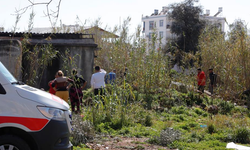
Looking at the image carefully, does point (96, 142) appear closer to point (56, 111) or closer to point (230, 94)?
point (56, 111)

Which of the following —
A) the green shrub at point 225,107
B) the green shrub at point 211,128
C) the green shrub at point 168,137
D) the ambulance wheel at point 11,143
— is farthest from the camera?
the green shrub at point 225,107

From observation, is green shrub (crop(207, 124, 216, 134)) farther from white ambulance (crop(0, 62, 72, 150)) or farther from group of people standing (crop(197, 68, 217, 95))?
group of people standing (crop(197, 68, 217, 95))

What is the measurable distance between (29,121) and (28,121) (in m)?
0.01

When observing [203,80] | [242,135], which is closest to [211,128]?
[242,135]

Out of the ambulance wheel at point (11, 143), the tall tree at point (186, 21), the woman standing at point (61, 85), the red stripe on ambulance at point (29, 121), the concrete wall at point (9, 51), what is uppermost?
the tall tree at point (186, 21)

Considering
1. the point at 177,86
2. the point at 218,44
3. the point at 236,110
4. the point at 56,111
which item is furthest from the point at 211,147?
the point at 218,44

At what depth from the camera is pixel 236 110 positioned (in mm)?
14695

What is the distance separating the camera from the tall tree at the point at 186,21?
4138cm

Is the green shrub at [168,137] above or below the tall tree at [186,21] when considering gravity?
below

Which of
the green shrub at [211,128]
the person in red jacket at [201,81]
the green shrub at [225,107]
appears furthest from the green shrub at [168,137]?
the person in red jacket at [201,81]

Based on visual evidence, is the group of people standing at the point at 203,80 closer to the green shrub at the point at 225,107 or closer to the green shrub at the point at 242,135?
the green shrub at the point at 225,107

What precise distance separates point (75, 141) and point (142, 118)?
3808mm

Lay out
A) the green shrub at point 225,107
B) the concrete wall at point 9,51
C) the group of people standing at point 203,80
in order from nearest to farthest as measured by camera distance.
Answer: the concrete wall at point 9,51
the green shrub at point 225,107
the group of people standing at point 203,80

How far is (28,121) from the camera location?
5.14 meters
